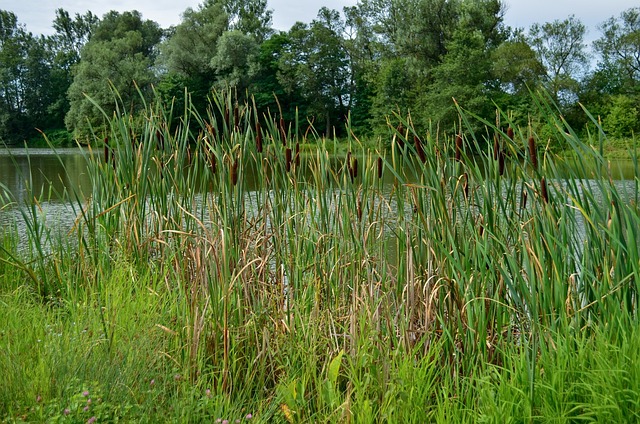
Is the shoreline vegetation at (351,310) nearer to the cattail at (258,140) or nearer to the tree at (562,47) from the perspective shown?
the cattail at (258,140)

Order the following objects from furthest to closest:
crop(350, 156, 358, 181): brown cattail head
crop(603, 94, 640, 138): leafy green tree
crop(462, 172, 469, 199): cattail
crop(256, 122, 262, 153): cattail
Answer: crop(603, 94, 640, 138): leafy green tree
crop(256, 122, 262, 153): cattail
crop(350, 156, 358, 181): brown cattail head
crop(462, 172, 469, 199): cattail

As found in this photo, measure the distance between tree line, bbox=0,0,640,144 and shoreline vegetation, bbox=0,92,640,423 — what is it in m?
26.1

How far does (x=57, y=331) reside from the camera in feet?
8.14

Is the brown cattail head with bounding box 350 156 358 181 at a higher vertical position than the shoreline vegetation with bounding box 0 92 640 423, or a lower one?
higher

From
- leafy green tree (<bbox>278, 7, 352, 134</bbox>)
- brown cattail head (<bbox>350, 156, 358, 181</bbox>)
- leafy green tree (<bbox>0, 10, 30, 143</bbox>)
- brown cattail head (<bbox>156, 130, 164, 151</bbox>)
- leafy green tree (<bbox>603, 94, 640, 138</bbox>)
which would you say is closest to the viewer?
brown cattail head (<bbox>350, 156, 358, 181</bbox>)

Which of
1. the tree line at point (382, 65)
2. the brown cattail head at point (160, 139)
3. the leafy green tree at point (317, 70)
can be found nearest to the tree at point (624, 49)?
the tree line at point (382, 65)

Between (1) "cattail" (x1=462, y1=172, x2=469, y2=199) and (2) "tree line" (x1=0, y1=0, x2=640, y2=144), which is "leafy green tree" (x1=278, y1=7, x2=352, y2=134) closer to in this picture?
(2) "tree line" (x1=0, y1=0, x2=640, y2=144)

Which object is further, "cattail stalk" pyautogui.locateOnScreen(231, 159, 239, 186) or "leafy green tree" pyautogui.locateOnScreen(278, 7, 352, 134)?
"leafy green tree" pyautogui.locateOnScreen(278, 7, 352, 134)

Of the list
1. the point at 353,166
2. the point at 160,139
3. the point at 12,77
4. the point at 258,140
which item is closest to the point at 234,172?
the point at 258,140

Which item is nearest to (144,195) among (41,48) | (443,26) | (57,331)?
(57,331)

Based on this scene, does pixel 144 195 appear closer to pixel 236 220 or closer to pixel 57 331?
pixel 236 220

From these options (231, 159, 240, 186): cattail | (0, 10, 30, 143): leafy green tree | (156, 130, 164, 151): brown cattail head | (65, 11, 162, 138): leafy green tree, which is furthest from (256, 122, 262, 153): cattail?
(0, 10, 30, 143): leafy green tree

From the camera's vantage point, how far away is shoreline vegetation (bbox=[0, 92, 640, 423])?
6.24ft

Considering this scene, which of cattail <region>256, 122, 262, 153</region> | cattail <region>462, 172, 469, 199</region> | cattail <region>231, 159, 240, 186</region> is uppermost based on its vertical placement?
cattail <region>256, 122, 262, 153</region>
